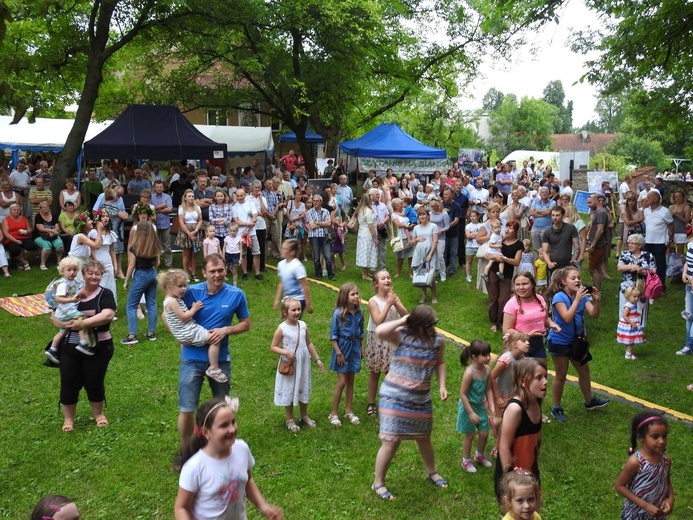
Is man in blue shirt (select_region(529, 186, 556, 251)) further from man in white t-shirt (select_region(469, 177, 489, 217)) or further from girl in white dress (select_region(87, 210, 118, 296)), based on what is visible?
girl in white dress (select_region(87, 210, 118, 296))

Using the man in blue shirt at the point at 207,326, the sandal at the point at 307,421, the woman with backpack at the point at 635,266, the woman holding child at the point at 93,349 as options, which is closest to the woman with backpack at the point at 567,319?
the sandal at the point at 307,421

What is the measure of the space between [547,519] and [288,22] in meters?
15.0

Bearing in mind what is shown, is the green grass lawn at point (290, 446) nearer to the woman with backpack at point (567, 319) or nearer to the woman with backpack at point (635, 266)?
the woman with backpack at point (567, 319)

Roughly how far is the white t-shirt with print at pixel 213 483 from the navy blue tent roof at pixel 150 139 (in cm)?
1269

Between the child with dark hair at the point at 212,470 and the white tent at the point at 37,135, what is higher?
the white tent at the point at 37,135

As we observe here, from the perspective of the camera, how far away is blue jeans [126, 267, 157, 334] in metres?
9.02

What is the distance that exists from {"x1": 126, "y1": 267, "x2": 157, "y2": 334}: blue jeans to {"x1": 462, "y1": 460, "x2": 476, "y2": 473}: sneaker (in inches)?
201

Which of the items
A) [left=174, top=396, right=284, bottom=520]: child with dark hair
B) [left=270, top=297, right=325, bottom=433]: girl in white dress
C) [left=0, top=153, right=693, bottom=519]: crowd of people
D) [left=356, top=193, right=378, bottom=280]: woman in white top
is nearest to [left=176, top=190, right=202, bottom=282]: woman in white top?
[left=0, top=153, right=693, bottom=519]: crowd of people

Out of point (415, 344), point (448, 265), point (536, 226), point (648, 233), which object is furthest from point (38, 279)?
point (648, 233)

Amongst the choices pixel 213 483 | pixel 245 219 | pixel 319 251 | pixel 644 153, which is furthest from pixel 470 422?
pixel 644 153

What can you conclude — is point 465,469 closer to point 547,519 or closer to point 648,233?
point 547,519

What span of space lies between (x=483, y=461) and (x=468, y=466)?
0.18 meters

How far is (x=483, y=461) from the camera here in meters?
5.87

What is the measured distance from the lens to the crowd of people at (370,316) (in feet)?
13.8
